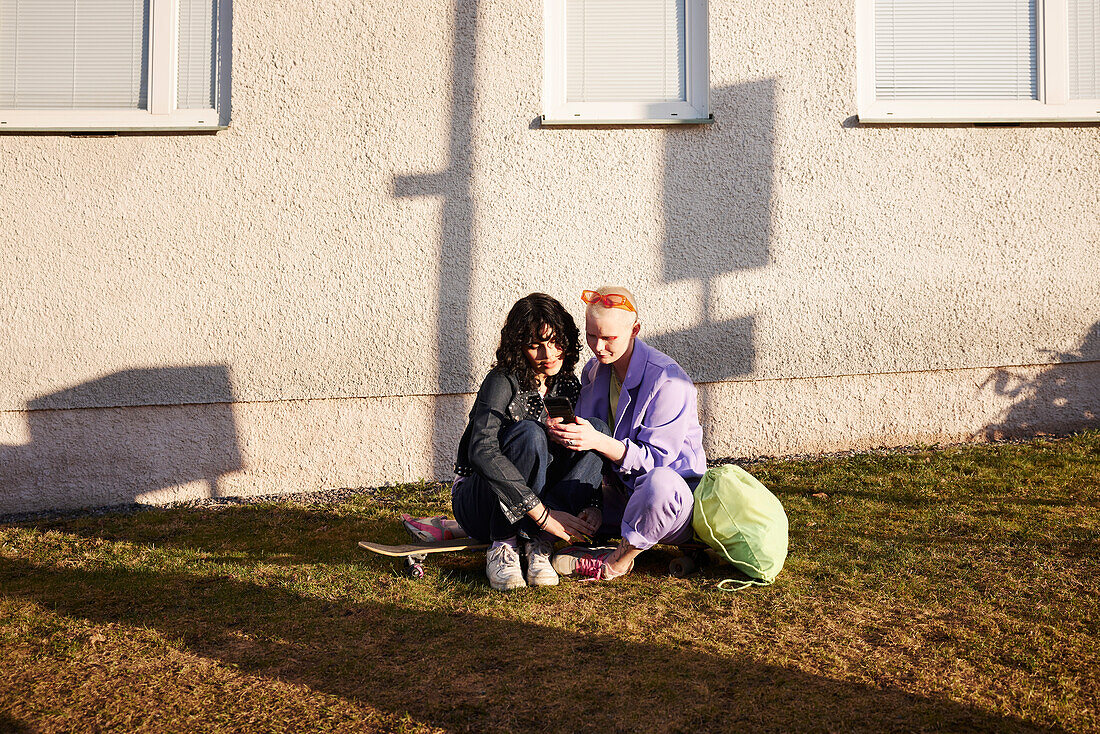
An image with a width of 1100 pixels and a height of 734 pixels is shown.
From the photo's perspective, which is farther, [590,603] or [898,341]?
[898,341]

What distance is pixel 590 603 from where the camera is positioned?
10.5 ft

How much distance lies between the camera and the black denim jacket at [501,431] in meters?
3.38

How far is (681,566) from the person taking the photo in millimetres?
3527

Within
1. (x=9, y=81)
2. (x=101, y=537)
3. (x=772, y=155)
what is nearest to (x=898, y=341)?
(x=772, y=155)

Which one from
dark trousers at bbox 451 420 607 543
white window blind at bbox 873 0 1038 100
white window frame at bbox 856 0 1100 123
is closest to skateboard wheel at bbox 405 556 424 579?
dark trousers at bbox 451 420 607 543

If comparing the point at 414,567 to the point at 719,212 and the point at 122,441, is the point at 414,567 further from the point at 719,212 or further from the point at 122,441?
the point at 719,212

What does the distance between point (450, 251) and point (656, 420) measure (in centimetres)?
228

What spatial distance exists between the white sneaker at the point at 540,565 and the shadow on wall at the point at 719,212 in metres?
2.09

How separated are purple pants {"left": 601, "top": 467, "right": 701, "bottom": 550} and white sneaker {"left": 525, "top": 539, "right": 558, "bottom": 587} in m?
0.35

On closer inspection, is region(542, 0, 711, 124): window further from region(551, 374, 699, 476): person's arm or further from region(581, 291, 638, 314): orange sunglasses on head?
region(551, 374, 699, 476): person's arm

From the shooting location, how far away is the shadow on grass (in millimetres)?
2303

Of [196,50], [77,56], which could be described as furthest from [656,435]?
[77,56]

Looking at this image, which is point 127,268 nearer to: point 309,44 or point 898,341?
point 309,44

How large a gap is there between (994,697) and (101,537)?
4174mm
